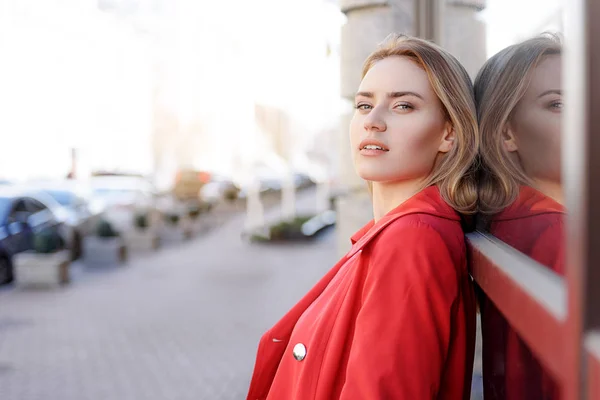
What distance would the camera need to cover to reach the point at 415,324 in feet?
5.15

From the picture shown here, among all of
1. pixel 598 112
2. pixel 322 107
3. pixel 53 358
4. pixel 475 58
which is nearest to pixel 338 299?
pixel 598 112

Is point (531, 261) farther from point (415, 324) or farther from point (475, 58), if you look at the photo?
point (475, 58)

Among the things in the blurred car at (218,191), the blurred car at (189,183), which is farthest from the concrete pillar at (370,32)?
the blurred car at (189,183)

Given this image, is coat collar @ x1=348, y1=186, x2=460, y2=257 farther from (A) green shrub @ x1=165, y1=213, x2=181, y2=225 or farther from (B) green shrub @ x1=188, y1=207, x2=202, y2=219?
(B) green shrub @ x1=188, y1=207, x2=202, y2=219

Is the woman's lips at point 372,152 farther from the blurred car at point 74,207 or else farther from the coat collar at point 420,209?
the blurred car at point 74,207

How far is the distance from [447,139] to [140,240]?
14205mm

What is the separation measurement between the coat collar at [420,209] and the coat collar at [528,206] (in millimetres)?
120

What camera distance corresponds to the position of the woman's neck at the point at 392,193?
1.99m

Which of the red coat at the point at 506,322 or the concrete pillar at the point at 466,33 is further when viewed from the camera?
the concrete pillar at the point at 466,33

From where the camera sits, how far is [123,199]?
17.1m

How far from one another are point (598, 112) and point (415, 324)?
0.84m

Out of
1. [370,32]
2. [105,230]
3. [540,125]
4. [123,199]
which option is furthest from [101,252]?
[540,125]

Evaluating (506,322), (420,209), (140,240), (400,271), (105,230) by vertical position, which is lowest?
(140,240)

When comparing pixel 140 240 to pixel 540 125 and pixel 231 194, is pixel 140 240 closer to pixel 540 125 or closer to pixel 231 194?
pixel 231 194
